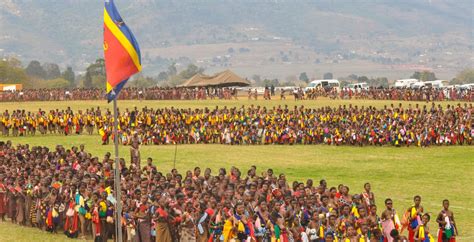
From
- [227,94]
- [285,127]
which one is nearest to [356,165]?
[285,127]

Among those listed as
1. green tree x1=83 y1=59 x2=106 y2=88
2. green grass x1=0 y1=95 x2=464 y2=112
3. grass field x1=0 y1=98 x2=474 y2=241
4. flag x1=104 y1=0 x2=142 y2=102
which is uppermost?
green tree x1=83 y1=59 x2=106 y2=88

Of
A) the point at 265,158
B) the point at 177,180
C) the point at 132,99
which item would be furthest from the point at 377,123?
the point at 132,99

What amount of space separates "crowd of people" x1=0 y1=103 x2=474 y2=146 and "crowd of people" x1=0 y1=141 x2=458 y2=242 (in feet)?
51.2

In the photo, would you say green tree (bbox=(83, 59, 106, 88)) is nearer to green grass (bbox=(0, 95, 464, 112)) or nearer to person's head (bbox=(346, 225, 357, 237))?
green grass (bbox=(0, 95, 464, 112))

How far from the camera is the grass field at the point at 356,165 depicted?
78.7 feet

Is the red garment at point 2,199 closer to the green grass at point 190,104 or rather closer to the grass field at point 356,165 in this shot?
the grass field at point 356,165

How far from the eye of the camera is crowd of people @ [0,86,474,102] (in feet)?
193

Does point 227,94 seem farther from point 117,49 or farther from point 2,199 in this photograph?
point 117,49

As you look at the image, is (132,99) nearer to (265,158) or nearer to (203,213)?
(265,158)

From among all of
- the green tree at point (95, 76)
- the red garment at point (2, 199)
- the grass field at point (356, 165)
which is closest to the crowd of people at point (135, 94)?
the grass field at point (356, 165)

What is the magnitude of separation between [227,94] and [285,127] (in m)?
25.1

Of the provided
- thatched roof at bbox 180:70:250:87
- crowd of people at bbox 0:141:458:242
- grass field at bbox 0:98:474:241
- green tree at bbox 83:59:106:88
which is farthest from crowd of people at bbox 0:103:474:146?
green tree at bbox 83:59:106:88

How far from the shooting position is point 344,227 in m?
16.4

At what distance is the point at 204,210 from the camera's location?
17.3m
